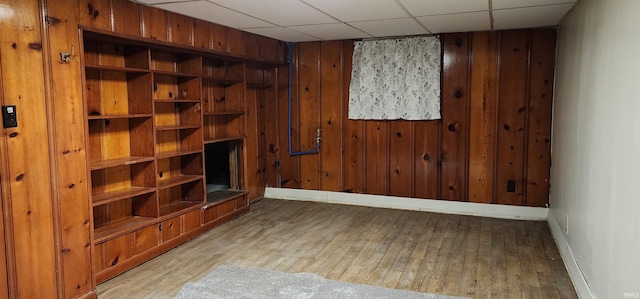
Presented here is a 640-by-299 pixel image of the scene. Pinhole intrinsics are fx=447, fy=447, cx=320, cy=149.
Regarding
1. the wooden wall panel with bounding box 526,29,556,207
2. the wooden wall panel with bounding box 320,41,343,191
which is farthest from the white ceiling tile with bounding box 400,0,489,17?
the wooden wall panel with bounding box 320,41,343,191

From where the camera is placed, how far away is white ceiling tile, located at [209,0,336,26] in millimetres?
3424

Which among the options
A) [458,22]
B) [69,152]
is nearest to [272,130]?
[458,22]

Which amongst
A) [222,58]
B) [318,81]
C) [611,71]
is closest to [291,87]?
[318,81]

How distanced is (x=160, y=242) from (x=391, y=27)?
9.90 feet

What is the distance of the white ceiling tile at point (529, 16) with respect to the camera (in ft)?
12.1

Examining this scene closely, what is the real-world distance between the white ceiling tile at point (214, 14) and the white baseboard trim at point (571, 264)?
3242 millimetres

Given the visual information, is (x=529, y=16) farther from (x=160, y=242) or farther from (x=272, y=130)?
(x=160, y=242)

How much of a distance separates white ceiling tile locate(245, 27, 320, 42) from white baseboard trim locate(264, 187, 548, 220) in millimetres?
1955

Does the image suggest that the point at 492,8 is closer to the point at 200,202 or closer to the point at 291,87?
the point at 291,87

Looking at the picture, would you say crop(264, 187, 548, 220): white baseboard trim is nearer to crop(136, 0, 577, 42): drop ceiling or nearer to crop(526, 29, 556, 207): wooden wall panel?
crop(526, 29, 556, 207): wooden wall panel

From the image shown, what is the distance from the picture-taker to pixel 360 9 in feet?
12.1

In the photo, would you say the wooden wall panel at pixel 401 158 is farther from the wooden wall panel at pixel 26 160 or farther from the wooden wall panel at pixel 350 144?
the wooden wall panel at pixel 26 160

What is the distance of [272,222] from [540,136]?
3.02m

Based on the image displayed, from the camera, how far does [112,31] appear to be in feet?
10.4
